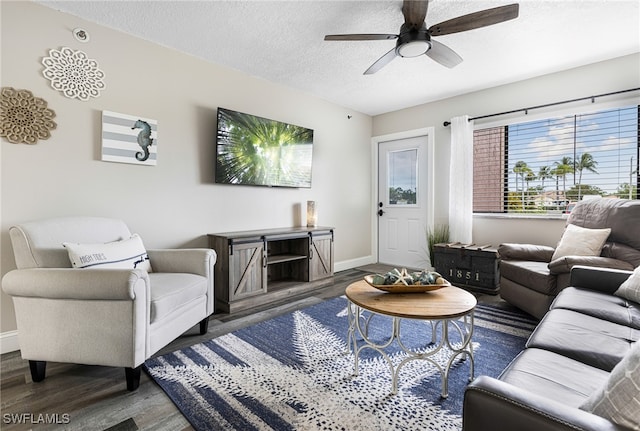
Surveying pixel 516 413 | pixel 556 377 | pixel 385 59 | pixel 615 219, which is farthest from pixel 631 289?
pixel 385 59

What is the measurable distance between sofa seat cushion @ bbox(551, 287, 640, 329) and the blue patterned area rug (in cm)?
53

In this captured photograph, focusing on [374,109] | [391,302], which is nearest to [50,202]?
[391,302]

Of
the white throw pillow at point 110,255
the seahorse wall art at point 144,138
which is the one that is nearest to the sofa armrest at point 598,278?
the white throw pillow at point 110,255

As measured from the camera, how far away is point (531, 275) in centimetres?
261

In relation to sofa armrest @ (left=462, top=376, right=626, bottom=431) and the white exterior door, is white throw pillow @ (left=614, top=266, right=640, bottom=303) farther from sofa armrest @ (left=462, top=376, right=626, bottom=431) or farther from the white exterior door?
the white exterior door

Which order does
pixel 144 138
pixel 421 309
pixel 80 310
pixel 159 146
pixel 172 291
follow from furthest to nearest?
pixel 159 146 → pixel 144 138 → pixel 172 291 → pixel 80 310 → pixel 421 309

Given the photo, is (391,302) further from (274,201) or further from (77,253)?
(274,201)

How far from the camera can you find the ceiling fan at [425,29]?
1969mm

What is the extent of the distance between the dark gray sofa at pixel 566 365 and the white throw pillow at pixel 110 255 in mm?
2153

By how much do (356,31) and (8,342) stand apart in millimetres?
3649

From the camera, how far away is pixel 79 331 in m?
1.71

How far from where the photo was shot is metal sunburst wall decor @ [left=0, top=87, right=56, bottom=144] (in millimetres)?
2127

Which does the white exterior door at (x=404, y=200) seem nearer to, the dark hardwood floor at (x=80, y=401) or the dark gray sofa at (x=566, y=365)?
the dark gray sofa at (x=566, y=365)

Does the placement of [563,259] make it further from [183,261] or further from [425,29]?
[183,261]
